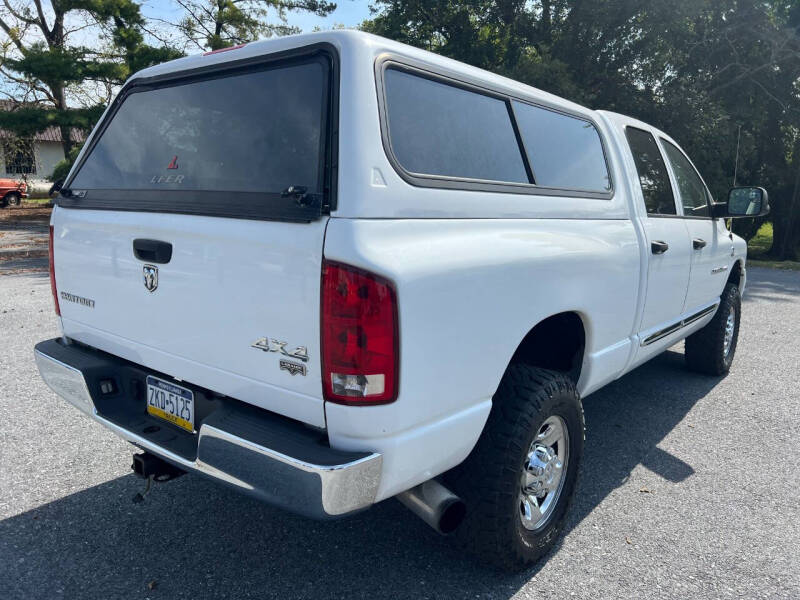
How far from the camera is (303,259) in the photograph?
6.11ft

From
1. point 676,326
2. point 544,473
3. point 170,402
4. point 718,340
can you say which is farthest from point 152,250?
point 718,340

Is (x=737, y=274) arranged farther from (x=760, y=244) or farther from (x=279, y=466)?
(x=760, y=244)

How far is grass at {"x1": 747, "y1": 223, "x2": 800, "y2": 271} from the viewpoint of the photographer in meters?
16.2

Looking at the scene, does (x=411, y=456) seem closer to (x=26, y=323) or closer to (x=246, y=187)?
(x=246, y=187)

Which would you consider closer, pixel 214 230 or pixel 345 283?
pixel 345 283

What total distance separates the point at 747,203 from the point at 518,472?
10.2 ft

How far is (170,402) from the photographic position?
7.88 ft

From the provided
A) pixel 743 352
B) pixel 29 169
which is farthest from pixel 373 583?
pixel 29 169

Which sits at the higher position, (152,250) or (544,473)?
(152,250)

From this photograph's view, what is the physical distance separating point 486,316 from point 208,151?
4.00ft

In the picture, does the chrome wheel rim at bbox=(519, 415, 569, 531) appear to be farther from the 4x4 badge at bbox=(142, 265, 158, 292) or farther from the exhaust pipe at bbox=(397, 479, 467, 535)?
the 4x4 badge at bbox=(142, 265, 158, 292)

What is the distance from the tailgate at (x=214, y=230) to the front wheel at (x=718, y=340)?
4.23 m

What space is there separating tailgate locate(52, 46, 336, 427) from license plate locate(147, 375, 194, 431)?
0.21 ft

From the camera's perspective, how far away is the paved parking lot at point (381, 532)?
2.46 metres
